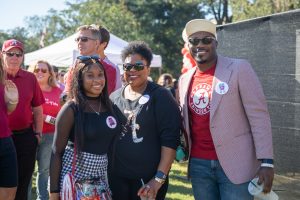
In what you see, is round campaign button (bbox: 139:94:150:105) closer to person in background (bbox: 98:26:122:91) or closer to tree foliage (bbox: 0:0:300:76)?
person in background (bbox: 98:26:122:91)

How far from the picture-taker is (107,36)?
14.8ft

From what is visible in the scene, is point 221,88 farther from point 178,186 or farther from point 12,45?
point 178,186

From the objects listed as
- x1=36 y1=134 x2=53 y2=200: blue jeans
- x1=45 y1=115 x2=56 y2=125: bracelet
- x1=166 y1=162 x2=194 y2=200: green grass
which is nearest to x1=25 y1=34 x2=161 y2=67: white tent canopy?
x1=166 y1=162 x2=194 y2=200: green grass

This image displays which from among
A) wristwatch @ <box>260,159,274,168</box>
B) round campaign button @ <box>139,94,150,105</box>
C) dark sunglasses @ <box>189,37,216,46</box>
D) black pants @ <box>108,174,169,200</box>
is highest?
dark sunglasses @ <box>189,37,216,46</box>

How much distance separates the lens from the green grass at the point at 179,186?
6551 mm

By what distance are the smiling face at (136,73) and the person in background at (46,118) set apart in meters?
2.52

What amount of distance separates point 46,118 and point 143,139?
2.69 m

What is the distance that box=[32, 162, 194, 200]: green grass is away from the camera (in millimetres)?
6551

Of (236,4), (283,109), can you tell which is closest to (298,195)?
(283,109)

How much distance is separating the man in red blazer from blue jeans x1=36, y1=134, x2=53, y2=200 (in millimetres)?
2648

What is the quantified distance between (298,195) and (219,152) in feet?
4.80

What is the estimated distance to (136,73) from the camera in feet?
10.7

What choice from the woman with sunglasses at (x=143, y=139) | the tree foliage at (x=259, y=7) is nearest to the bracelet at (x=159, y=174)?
the woman with sunglasses at (x=143, y=139)

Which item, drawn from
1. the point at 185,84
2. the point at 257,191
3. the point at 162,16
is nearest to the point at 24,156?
the point at 185,84
